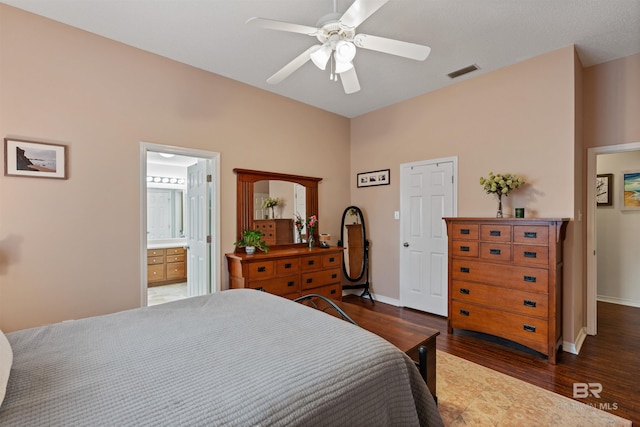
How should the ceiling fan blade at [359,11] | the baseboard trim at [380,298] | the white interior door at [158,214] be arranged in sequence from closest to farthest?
the ceiling fan blade at [359,11] < the baseboard trim at [380,298] < the white interior door at [158,214]

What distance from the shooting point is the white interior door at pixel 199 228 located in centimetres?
353

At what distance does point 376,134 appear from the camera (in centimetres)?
463

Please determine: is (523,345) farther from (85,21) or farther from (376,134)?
(85,21)

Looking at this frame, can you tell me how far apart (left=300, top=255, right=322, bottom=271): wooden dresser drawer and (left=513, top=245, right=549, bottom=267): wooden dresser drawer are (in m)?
2.15

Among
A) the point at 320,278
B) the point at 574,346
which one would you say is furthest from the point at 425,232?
the point at 574,346

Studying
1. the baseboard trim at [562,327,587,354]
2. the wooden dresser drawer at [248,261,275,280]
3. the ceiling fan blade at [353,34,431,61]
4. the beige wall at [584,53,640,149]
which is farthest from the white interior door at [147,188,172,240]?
the beige wall at [584,53,640,149]

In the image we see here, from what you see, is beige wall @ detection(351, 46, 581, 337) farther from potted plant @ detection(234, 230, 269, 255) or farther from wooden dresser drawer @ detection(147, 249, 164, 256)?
wooden dresser drawer @ detection(147, 249, 164, 256)

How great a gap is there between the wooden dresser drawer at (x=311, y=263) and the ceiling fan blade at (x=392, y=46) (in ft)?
8.01

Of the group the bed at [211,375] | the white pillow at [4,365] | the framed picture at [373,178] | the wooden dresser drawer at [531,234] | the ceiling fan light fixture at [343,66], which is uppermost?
the ceiling fan light fixture at [343,66]

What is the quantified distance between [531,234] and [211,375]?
2978 millimetres

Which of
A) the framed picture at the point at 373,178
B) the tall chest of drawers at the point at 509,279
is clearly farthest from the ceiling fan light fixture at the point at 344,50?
the framed picture at the point at 373,178

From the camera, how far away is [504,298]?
292cm

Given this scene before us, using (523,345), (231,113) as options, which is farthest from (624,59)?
(231,113)

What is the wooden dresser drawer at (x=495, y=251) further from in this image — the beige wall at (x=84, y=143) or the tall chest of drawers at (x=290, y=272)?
the beige wall at (x=84, y=143)
